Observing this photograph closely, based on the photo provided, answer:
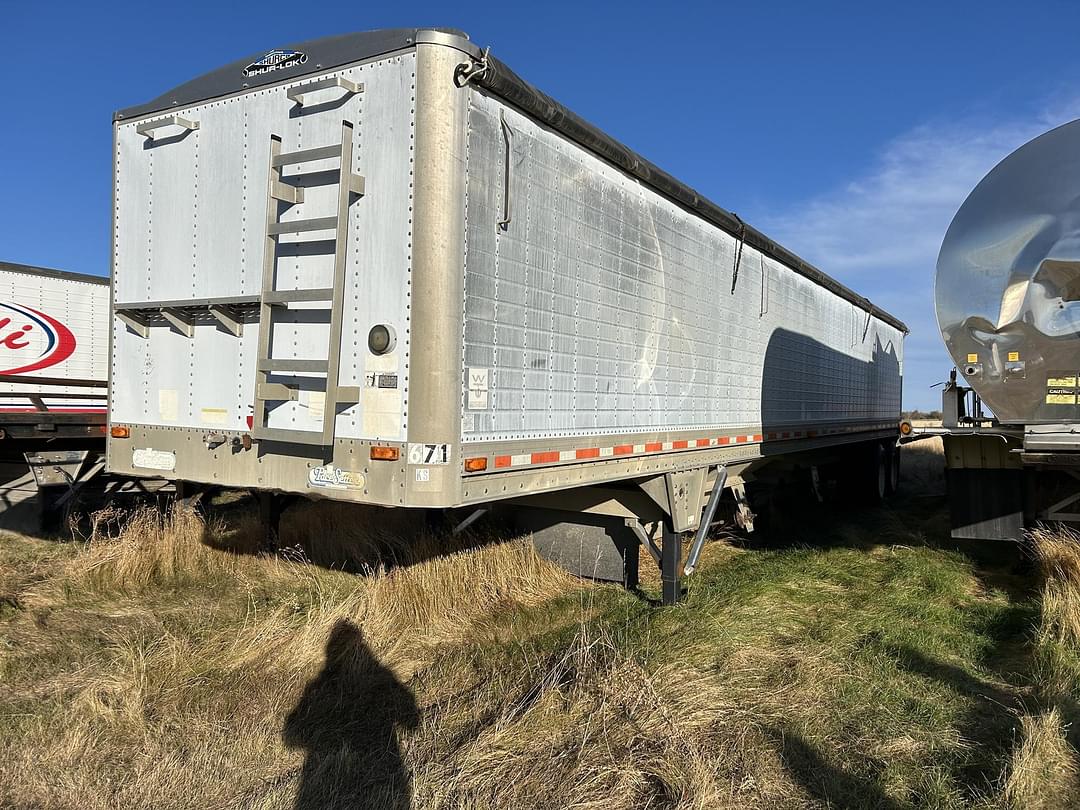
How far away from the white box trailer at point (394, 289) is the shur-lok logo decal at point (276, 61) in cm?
2

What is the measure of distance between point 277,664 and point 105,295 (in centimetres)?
767

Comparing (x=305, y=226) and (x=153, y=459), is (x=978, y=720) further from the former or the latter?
(x=153, y=459)

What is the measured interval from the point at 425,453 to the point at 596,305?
194 cm

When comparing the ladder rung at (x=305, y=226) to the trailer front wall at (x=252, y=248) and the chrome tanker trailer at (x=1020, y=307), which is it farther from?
the chrome tanker trailer at (x=1020, y=307)

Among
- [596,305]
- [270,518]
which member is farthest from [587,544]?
[270,518]

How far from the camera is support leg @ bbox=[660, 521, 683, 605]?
648 centimetres

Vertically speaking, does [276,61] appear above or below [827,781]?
above

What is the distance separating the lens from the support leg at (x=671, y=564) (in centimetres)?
648

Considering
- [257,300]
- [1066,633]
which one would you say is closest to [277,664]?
[257,300]

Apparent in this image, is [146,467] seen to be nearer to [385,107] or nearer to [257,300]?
[257,300]

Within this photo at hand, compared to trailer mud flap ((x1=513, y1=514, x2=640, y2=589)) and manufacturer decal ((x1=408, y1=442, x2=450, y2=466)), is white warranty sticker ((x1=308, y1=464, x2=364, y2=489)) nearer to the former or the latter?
manufacturer decal ((x1=408, y1=442, x2=450, y2=466))

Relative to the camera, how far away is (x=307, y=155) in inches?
171

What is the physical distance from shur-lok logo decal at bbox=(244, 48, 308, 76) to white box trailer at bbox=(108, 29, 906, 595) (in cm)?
2

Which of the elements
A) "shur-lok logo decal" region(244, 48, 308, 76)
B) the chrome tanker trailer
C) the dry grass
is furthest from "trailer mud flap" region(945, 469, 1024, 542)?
"shur-lok logo decal" region(244, 48, 308, 76)
